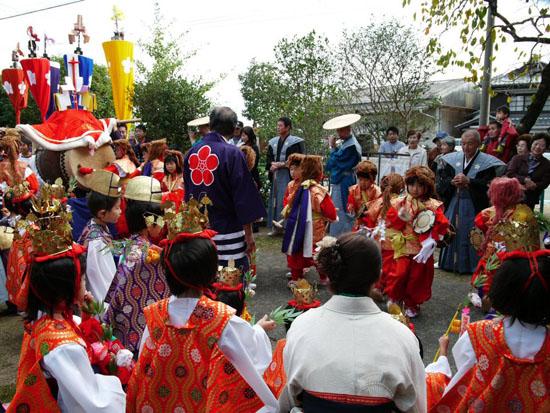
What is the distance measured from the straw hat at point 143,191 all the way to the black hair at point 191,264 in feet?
4.82

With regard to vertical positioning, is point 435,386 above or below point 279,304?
above

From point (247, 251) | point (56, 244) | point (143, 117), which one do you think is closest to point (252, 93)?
point (143, 117)

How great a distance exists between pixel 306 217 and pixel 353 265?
3979 mm

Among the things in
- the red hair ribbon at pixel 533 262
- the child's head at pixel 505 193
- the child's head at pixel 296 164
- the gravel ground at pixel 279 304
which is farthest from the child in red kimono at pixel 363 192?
the red hair ribbon at pixel 533 262

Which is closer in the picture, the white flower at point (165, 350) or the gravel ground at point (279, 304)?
the white flower at point (165, 350)

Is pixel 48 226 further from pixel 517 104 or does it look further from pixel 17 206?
pixel 517 104

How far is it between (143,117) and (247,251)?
476 cm

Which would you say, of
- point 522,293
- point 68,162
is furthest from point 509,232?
point 68,162

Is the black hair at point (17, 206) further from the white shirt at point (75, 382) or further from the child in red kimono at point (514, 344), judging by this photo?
the child in red kimono at point (514, 344)

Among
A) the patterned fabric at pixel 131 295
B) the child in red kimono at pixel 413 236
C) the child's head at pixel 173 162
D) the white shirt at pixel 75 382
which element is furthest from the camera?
the child's head at pixel 173 162

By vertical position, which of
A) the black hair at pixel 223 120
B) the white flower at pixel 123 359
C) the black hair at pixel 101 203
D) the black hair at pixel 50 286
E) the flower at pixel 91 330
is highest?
the black hair at pixel 223 120

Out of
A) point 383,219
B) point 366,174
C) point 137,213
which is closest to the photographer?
point 137,213

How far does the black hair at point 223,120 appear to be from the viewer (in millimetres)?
4430

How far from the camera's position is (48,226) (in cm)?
255
